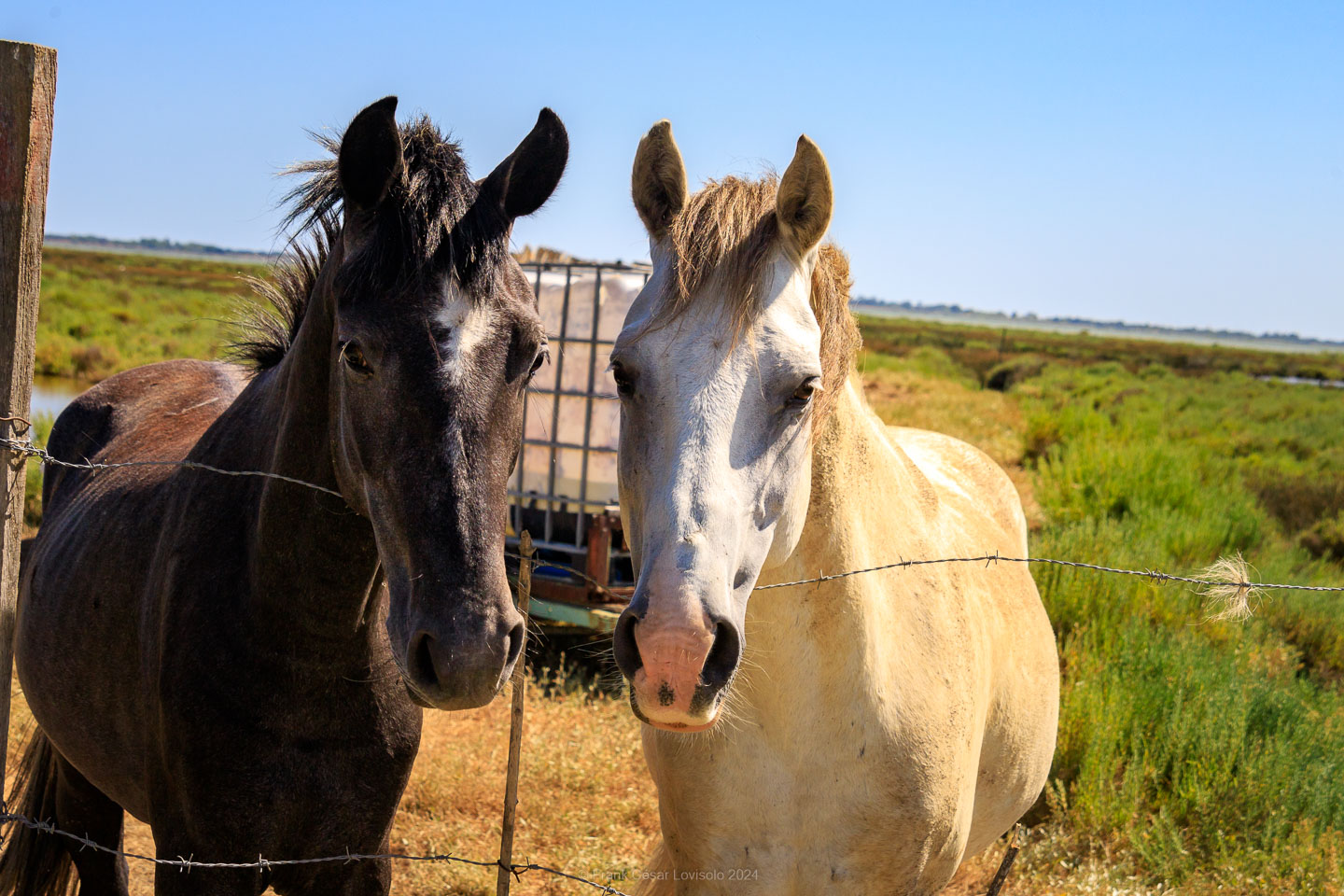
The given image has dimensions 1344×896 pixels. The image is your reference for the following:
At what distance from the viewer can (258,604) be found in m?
1.95

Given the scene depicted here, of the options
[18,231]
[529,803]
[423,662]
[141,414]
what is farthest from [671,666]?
[529,803]

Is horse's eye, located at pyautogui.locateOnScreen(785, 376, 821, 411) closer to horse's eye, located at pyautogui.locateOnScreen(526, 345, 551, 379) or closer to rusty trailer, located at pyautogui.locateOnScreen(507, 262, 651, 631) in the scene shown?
horse's eye, located at pyautogui.locateOnScreen(526, 345, 551, 379)

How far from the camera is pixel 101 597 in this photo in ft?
7.52

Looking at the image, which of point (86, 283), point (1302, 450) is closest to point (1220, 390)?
point (1302, 450)

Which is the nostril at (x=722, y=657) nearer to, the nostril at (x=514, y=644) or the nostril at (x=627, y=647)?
the nostril at (x=627, y=647)

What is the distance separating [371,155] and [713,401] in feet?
2.66

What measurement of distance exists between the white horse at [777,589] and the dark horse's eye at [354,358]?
480mm

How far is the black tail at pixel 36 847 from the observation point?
287 cm

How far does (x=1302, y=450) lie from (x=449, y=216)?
20831mm

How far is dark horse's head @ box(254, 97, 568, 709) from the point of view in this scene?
1552mm

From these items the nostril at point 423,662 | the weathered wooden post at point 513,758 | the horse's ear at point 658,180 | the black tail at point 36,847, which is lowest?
the black tail at point 36,847

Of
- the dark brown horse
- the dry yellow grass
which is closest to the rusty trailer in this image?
the dry yellow grass

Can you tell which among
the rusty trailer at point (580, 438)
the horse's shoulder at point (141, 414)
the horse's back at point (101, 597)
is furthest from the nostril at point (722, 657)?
the rusty trailer at point (580, 438)

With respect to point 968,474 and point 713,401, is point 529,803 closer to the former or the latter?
point 968,474
